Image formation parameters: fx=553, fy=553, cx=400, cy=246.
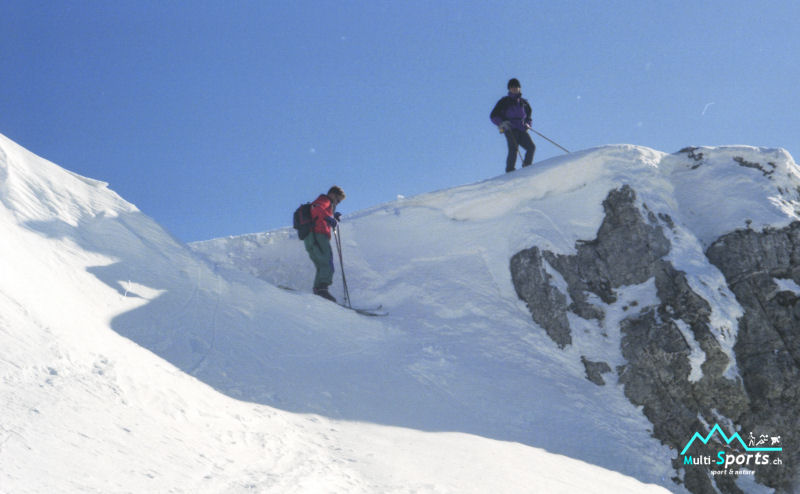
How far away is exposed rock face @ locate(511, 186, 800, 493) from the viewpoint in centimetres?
788

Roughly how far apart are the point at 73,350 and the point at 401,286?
259 inches

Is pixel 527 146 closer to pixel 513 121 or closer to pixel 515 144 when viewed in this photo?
pixel 515 144

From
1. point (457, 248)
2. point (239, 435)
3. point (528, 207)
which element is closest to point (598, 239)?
point (528, 207)

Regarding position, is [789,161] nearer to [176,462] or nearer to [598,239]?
[598,239]

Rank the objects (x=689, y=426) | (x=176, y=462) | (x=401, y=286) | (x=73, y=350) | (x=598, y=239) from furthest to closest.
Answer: (x=401, y=286) < (x=598, y=239) < (x=689, y=426) < (x=73, y=350) < (x=176, y=462)

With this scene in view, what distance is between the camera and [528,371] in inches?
339

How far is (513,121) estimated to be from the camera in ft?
40.8

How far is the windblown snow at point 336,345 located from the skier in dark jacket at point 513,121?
1213mm

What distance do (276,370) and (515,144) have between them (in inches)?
310

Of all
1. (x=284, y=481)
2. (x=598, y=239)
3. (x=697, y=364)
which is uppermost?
(x=598, y=239)

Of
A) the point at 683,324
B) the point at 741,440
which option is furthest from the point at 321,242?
the point at 741,440

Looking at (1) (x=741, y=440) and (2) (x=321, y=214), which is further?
(2) (x=321, y=214)

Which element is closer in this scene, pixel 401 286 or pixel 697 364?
pixel 697 364

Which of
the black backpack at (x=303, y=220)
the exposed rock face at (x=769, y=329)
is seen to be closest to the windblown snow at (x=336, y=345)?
the exposed rock face at (x=769, y=329)
